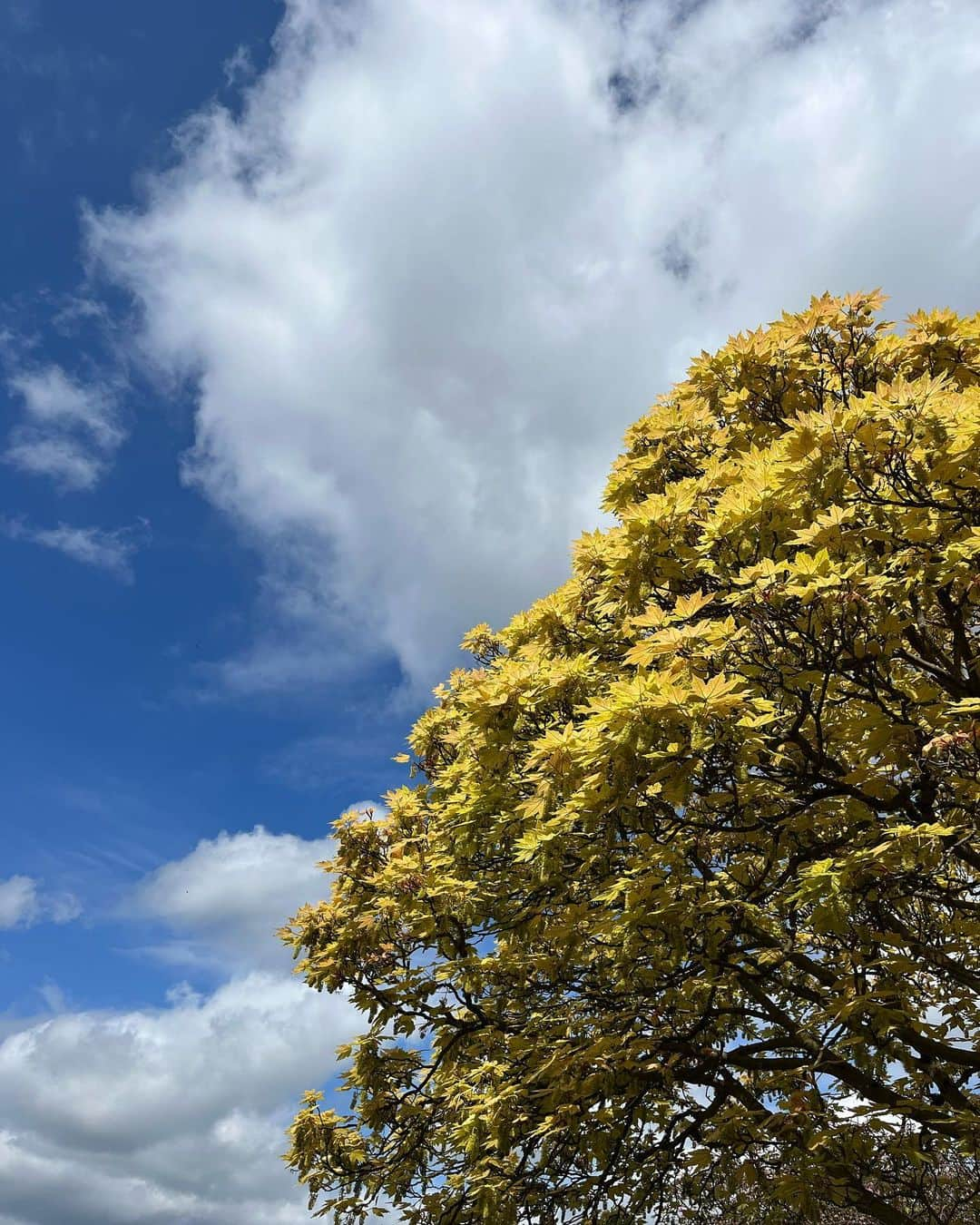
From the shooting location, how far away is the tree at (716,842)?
22.5 ft

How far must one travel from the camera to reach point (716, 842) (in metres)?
8.35

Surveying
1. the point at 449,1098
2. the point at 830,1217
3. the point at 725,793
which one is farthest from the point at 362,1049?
the point at 830,1217

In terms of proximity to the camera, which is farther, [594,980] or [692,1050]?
[594,980]

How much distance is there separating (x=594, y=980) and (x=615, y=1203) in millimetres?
2419

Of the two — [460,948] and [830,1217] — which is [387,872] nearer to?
[460,948]

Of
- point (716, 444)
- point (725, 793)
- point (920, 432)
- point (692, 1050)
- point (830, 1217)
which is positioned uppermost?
point (716, 444)

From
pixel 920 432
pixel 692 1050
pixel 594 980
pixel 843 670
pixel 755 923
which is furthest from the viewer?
pixel 594 980

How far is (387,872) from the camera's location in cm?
1005

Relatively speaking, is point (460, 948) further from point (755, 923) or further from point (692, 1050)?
point (755, 923)

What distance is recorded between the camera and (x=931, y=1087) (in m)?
9.88

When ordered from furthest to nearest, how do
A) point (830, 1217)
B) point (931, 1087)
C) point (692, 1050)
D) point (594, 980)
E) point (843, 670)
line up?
point (830, 1217), point (594, 980), point (931, 1087), point (692, 1050), point (843, 670)

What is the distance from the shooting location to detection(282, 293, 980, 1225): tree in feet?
22.5

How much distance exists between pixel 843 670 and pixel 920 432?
6.58 feet

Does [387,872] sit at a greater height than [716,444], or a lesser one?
lesser
